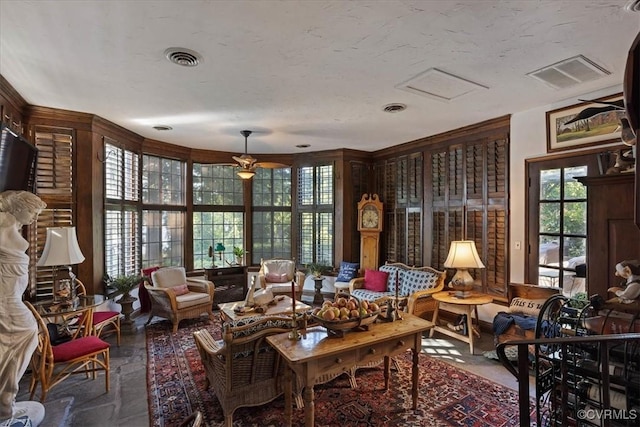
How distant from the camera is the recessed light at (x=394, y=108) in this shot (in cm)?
362

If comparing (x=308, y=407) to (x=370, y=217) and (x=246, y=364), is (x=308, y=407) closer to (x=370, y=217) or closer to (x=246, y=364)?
(x=246, y=364)

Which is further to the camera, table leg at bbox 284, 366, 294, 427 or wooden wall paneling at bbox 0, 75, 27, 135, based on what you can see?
wooden wall paneling at bbox 0, 75, 27, 135

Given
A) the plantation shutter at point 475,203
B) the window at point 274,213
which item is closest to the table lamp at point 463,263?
the plantation shutter at point 475,203

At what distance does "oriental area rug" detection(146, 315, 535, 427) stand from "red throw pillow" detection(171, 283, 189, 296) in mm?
1355

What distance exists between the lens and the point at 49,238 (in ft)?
10.7

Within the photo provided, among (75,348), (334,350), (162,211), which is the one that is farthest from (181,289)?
(334,350)

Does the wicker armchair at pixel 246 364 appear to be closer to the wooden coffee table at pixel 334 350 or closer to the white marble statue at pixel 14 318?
the wooden coffee table at pixel 334 350

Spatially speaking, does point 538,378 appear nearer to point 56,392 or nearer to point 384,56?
point 384,56

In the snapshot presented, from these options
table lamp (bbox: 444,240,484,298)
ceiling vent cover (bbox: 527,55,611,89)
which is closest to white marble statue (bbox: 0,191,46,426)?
table lamp (bbox: 444,240,484,298)

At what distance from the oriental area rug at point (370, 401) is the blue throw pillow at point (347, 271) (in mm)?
2238

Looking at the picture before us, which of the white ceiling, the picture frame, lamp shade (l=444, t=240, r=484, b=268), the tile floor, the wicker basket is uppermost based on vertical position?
the white ceiling

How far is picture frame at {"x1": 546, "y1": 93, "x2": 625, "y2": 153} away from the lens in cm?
318

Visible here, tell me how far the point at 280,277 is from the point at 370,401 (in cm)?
326

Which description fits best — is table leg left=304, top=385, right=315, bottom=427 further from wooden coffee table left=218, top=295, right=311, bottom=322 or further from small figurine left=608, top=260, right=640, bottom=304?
small figurine left=608, top=260, right=640, bottom=304
